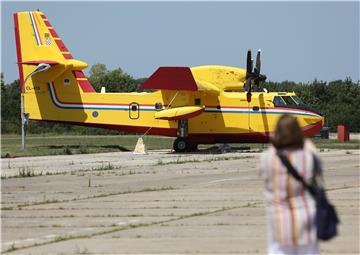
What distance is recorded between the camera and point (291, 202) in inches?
282

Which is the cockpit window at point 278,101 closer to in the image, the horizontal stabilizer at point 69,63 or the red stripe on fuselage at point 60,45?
the horizontal stabilizer at point 69,63

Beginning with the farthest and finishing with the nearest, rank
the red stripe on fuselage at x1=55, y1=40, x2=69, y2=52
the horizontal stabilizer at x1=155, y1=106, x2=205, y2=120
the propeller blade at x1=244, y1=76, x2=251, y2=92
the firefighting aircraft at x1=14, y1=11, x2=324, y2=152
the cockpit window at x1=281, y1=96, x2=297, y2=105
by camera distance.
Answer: the red stripe on fuselage at x1=55, y1=40, x2=69, y2=52, the propeller blade at x1=244, y1=76, x2=251, y2=92, the cockpit window at x1=281, y1=96, x2=297, y2=105, the firefighting aircraft at x1=14, y1=11, x2=324, y2=152, the horizontal stabilizer at x1=155, y1=106, x2=205, y2=120

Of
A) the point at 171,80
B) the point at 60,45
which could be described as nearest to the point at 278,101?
the point at 171,80

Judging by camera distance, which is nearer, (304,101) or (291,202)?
(291,202)

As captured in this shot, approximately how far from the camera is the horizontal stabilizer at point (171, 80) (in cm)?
3542

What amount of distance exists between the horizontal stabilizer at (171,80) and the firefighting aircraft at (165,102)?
0.05 metres

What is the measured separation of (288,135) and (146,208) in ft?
29.2

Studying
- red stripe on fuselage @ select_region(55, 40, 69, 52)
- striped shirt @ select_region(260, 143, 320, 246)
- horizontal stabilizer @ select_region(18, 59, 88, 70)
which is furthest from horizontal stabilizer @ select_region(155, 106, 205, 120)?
striped shirt @ select_region(260, 143, 320, 246)

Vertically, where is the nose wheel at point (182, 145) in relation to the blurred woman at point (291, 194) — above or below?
below

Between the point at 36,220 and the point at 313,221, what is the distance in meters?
8.25

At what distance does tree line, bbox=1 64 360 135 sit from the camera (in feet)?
224

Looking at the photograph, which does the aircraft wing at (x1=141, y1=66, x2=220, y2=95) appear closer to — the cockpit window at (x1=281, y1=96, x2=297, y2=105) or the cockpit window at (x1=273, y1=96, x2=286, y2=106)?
the cockpit window at (x1=273, y1=96, x2=286, y2=106)

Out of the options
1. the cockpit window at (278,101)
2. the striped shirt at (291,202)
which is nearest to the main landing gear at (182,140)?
the cockpit window at (278,101)

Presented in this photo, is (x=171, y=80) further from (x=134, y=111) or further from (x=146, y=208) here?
(x=146, y=208)
